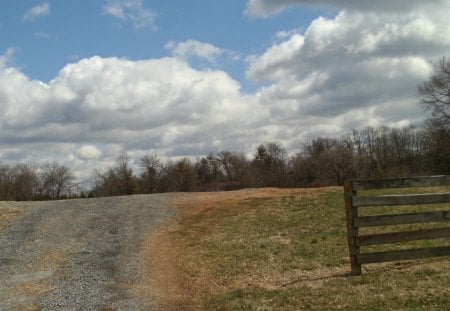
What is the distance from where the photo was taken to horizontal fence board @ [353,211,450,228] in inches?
358

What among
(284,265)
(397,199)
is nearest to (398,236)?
(397,199)

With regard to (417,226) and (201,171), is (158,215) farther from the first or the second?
(201,171)

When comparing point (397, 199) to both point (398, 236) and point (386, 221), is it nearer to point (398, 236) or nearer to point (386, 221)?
point (386, 221)

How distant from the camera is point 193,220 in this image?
17.5 m

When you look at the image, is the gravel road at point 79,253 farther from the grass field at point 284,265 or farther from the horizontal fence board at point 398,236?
the horizontal fence board at point 398,236

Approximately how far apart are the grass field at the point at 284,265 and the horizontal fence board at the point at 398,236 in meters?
0.57

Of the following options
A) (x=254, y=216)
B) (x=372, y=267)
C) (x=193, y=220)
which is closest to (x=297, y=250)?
(x=372, y=267)

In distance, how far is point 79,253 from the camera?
13.4 metres

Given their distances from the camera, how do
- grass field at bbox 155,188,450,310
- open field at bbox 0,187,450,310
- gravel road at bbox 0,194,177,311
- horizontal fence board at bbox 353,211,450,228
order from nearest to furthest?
grass field at bbox 155,188,450,310, open field at bbox 0,187,450,310, horizontal fence board at bbox 353,211,450,228, gravel road at bbox 0,194,177,311

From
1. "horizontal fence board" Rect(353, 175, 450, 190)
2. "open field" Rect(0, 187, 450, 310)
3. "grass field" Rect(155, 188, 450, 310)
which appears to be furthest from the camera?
"horizontal fence board" Rect(353, 175, 450, 190)

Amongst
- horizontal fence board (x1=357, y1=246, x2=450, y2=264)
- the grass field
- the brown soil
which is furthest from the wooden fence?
the brown soil

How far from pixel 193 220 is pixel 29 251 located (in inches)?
230

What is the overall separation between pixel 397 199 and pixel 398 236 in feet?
2.35

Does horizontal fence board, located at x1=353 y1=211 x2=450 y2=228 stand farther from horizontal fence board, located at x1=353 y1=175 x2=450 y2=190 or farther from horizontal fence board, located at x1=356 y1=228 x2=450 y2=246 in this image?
horizontal fence board, located at x1=353 y1=175 x2=450 y2=190
